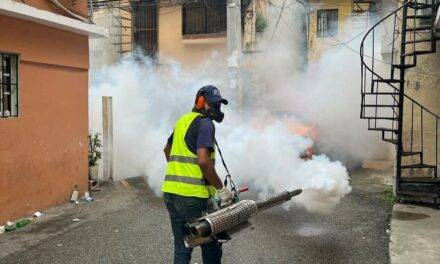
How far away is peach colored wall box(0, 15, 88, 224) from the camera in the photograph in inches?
269

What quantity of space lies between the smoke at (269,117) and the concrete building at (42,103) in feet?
6.82

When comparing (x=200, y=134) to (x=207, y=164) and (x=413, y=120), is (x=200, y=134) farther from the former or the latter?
(x=413, y=120)

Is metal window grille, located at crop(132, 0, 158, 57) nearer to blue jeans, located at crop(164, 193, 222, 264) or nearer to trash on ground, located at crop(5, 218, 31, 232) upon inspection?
trash on ground, located at crop(5, 218, 31, 232)

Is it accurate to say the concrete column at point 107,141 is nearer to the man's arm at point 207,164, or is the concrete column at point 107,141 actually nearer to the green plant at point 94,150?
the green plant at point 94,150

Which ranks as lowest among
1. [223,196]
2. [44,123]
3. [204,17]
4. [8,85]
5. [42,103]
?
[223,196]

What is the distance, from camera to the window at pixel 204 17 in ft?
66.4

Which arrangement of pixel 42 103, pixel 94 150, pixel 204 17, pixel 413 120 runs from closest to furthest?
pixel 42 103 → pixel 413 120 → pixel 94 150 → pixel 204 17

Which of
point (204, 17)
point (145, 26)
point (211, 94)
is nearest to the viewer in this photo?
point (211, 94)

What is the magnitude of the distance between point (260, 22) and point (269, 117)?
20.8 feet

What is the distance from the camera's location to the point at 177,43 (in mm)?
21547

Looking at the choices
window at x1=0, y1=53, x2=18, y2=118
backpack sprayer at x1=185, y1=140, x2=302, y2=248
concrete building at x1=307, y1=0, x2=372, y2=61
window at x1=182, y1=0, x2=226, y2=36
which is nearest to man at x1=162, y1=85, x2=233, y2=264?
backpack sprayer at x1=185, y1=140, x2=302, y2=248

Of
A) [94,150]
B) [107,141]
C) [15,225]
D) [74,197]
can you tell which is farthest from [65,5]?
[15,225]

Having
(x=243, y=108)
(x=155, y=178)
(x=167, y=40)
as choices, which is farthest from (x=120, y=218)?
(x=167, y=40)

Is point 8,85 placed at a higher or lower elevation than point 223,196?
higher
